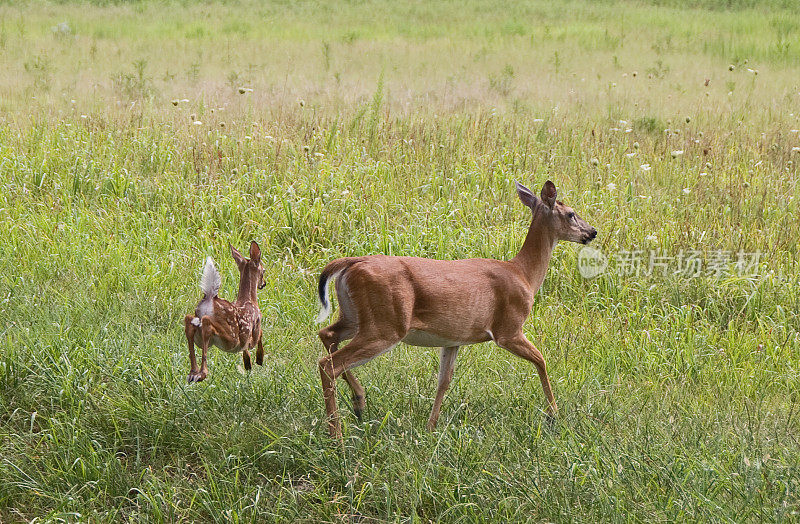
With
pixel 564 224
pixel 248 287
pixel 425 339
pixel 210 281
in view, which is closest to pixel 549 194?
pixel 564 224

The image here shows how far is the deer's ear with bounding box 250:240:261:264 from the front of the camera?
2.37 meters

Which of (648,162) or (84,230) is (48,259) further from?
(648,162)

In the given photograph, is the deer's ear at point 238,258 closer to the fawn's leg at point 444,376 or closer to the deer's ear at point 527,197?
the deer's ear at point 527,197

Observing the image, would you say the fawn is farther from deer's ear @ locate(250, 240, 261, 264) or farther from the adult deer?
the adult deer

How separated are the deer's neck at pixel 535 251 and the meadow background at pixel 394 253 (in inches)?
27.0

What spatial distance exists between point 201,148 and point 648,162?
14.2 feet

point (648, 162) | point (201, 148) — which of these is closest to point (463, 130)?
point (648, 162)

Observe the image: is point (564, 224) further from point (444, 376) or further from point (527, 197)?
point (444, 376)

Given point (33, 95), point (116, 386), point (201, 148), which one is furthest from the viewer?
point (33, 95)

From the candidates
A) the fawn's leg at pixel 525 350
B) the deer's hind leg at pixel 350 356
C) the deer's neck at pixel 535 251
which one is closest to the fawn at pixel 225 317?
the deer's hind leg at pixel 350 356

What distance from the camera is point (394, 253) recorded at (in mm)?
6230

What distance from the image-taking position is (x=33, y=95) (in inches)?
467

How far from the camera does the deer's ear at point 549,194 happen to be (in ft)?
10.5

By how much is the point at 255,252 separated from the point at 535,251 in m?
1.49
